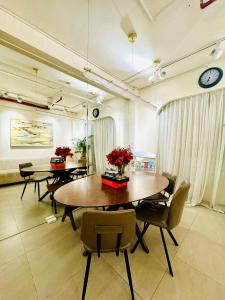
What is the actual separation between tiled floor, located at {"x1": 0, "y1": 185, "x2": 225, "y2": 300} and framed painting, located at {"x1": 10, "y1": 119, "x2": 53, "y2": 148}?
318cm

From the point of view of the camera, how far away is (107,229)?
3.10 ft

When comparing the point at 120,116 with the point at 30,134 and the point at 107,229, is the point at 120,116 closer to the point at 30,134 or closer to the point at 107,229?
the point at 30,134

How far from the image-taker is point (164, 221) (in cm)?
141

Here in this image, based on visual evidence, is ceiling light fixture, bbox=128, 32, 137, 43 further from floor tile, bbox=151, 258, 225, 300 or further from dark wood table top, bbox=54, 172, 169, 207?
floor tile, bbox=151, 258, 225, 300

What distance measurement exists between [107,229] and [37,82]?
374 centimetres

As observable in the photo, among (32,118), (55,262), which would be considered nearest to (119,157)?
(55,262)

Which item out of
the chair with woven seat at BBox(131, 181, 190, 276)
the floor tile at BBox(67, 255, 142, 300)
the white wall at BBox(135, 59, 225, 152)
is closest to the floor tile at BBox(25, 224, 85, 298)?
the floor tile at BBox(67, 255, 142, 300)

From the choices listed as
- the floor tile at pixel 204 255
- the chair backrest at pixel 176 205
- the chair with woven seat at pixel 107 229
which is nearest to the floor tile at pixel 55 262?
the chair with woven seat at pixel 107 229

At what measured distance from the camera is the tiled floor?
1147 millimetres

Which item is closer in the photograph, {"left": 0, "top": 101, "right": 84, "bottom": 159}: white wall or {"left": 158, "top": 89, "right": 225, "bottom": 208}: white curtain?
{"left": 158, "top": 89, "right": 225, "bottom": 208}: white curtain

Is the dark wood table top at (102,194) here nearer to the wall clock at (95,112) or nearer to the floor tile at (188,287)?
the floor tile at (188,287)

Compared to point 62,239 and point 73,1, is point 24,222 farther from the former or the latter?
point 73,1

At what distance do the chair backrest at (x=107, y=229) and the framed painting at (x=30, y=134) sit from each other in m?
4.74

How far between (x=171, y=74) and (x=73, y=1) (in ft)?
7.72
